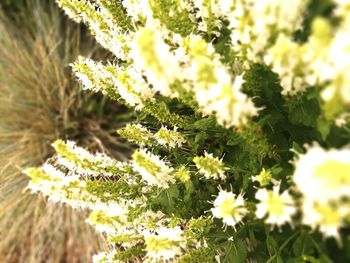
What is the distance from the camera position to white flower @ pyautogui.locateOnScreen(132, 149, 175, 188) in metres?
1.17

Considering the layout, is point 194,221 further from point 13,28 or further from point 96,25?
point 13,28

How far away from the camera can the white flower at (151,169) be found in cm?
117

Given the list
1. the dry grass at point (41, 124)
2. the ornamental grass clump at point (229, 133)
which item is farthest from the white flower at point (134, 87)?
the dry grass at point (41, 124)

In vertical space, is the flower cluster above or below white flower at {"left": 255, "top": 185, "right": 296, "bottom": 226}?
below

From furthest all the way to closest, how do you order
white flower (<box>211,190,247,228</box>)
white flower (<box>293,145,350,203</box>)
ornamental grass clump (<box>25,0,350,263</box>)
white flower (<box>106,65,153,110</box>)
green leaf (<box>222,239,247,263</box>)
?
1. green leaf (<box>222,239,247,263</box>)
2. white flower (<box>106,65,153,110</box>)
3. white flower (<box>211,190,247,228</box>)
4. ornamental grass clump (<box>25,0,350,263</box>)
5. white flower (<box>293,145,350,203</box>)

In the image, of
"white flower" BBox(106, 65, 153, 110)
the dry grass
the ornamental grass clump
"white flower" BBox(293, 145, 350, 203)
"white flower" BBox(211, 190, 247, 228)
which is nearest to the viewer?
"white flower" BBox(293, 145, 350, 203)

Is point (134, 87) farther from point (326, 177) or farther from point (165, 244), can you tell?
point (326, 177)

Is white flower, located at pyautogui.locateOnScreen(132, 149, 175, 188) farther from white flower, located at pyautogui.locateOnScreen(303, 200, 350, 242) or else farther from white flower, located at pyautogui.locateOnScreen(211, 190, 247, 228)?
white flower, located at pyautogui.locateOnScreen(303, 200, 350, 242)

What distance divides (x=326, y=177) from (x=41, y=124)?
2322 millimetres

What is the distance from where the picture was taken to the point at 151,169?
120cm

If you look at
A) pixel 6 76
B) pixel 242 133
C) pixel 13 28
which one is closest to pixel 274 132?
pixel 242 133

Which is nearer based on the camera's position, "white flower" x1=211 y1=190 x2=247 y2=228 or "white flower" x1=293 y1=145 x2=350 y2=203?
"white flower" x1=293 y1=145 x2=350 y2=203

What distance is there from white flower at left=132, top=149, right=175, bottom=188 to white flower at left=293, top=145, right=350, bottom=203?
46cm

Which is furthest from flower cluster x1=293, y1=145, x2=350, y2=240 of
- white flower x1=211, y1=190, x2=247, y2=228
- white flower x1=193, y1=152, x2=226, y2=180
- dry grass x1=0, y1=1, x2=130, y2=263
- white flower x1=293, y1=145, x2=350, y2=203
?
dry grass x1=0, y1=1, x2=130, y2=263
